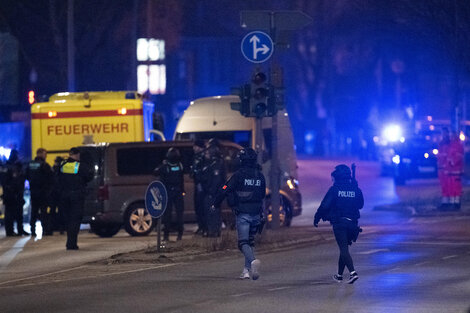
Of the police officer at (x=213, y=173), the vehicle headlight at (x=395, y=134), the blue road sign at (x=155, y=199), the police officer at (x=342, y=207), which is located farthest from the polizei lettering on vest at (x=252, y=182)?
the vehicle headlight at (x=395, y=134)

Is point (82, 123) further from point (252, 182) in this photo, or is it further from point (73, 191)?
point (252, 182)

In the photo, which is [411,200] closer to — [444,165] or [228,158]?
[444,165]

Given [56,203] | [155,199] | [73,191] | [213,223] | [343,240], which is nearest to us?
[343,240]

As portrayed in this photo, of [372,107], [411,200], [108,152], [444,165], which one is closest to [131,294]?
[108,152]

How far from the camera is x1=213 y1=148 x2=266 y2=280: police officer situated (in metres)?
15.0

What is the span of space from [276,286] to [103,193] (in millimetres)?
9422

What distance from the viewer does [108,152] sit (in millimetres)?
23406

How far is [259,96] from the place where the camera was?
66.6 ft

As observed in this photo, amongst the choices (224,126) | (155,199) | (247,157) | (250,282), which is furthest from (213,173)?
(224,126)

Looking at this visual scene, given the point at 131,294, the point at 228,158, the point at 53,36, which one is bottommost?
the point at 131,294

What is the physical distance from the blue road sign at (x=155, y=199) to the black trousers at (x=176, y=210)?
10.3 ft

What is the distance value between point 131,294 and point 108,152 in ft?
32.2

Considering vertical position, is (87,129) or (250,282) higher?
(87,129)

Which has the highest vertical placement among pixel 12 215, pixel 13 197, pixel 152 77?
pixel 152 77
